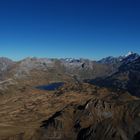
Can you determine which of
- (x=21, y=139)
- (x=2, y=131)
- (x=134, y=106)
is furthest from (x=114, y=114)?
(x=2, y=131)

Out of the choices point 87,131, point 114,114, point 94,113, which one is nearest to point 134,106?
point 114,114

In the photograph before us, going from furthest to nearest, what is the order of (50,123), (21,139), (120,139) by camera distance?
(50,123) → (21,139) → (120,139)

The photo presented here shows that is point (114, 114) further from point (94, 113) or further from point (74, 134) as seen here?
point (74, 134)

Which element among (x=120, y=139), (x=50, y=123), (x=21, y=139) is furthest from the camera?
(x=50, y=123)

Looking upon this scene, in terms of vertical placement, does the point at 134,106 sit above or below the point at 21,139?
above

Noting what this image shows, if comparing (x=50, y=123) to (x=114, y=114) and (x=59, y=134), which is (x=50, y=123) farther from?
(x=114, y=114)

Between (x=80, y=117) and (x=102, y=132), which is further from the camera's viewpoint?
(x=80, y=117)
